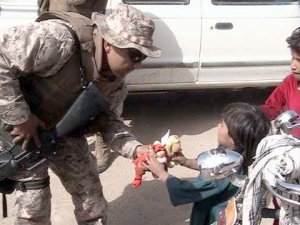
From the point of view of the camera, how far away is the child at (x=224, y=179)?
2385 mm

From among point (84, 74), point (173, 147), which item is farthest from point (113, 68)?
point (173, 147)

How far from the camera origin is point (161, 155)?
2.61 metres

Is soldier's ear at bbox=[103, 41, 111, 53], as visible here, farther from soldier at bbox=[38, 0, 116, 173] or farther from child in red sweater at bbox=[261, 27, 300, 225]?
soldier at bbox=[38, 0, 116, 173]

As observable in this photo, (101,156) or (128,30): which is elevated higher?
(128,30)

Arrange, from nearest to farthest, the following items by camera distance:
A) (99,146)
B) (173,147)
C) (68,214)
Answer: (173,147) < (68,214) < (99,146)

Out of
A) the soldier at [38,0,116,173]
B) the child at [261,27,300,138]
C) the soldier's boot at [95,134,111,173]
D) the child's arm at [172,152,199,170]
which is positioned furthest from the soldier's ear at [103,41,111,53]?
the soldier's boot at [95,134,111,173]

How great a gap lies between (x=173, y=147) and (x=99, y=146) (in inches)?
71.9

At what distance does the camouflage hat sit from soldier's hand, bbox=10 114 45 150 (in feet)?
1.77

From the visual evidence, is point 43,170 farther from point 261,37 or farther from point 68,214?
point 261,37

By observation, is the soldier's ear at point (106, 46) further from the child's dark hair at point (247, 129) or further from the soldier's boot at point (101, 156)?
the soldier's boot at point (101, 156)

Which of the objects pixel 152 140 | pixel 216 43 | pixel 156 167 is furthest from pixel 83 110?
pixel 216 43

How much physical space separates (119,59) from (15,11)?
238 cm

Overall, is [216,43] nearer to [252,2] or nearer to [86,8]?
[252,2]

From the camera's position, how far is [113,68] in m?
2.57
